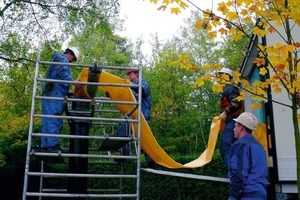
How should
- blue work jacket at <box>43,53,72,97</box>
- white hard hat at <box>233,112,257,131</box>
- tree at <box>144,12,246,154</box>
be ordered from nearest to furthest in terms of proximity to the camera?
white hard hat at <box>233,112,257,131</box> → blue work jacket at <box>43,53,72,97</box> → tree at <box>144,12,246,154</box>

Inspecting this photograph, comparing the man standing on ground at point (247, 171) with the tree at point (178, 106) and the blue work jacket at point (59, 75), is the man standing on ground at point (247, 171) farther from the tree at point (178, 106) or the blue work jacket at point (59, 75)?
the tree at point (178, 106)

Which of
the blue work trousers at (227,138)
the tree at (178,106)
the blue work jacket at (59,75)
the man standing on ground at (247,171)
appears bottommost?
the man standing on ground at (247,171)

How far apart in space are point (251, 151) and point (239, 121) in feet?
1.25

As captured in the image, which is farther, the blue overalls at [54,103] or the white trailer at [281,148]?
the white trailer at [281,148]

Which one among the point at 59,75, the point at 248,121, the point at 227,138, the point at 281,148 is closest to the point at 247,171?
the point at 248,121

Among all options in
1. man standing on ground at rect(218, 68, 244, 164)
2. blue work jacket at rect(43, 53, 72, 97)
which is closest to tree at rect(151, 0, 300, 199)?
man standing on ground at rect(218, 68, 244, 164)

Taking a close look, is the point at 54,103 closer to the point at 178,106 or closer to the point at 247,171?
the point at 247,171

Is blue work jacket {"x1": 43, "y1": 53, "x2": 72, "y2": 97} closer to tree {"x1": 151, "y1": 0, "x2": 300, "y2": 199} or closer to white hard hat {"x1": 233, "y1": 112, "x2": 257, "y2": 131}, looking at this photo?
tree {"x1": 151, "y1": 0, "x2": 300, "y2": 199}

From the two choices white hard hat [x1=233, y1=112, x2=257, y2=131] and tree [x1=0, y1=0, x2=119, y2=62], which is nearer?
white hard hat [x1=233, y1=112, x2=257, y2=131]

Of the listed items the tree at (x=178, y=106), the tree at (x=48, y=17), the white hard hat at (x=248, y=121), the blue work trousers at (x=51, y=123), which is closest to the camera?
the white hard hat at (x=248, y=121)

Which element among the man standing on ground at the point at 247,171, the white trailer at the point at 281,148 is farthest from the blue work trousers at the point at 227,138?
the man standing on ground at the point at 247,171

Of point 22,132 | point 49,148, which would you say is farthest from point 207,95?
point 49,148

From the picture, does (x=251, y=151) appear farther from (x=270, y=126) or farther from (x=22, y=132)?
(x=22, y=132)

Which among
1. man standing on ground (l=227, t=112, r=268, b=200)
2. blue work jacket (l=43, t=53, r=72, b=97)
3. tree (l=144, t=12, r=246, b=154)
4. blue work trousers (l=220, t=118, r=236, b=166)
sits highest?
tree (l=144, t=12, r=246, b=154)
